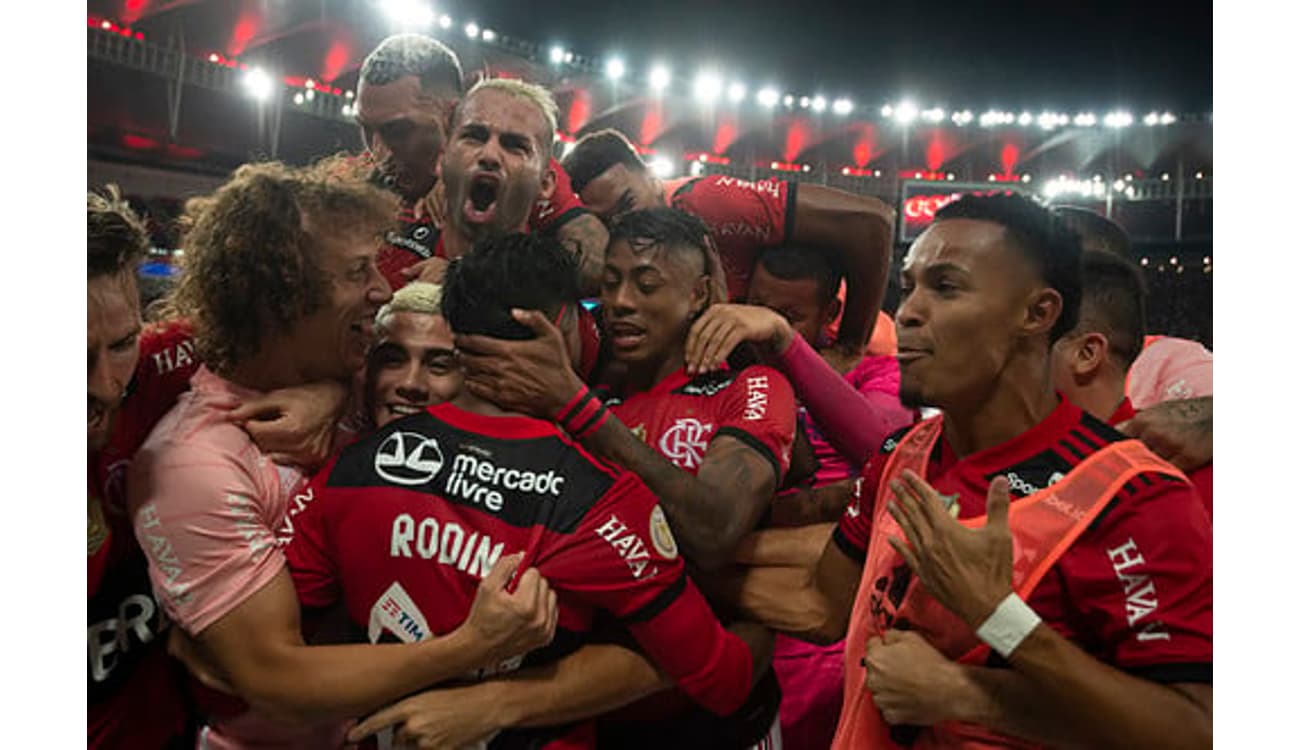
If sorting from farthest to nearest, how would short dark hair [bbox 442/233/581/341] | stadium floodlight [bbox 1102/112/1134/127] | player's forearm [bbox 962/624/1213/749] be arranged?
stadium floodlight [bbox 1102/112/1134/127] < short dark hair [bbox 442/233/581/341] < player's forearm [bbox 962/624/1213/749]

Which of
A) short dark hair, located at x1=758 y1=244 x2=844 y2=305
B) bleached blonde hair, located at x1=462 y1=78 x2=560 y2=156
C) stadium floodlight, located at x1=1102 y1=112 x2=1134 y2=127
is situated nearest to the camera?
bleached blonde hair, located at x1=462 y1=78 x2=560 y2=156

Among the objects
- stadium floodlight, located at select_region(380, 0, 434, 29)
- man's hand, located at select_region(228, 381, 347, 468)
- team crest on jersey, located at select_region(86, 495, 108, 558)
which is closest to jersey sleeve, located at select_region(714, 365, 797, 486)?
man's hand, located at select_region(228, 381, 347, 468)

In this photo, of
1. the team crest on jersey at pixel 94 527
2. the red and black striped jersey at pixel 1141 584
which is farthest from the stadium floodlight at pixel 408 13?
the red and black striped jersey at pixel 1141 584

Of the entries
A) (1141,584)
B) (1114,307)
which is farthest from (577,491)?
(1114,307)

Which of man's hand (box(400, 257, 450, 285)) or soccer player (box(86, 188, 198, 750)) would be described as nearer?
soccer player (box(86, 188, 198, 750))

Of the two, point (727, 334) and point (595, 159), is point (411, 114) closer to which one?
point (595, 159)

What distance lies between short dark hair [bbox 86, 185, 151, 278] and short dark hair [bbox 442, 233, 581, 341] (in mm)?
473

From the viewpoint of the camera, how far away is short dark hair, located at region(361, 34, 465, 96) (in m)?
1.89

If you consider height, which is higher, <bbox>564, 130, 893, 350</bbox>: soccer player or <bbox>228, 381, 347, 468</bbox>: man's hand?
<bbox>564, 130, 893, 350</bbox>: soccer player

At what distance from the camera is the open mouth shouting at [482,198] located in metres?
1.69

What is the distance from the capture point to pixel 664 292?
66.9 inches

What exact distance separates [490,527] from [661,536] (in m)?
0.27

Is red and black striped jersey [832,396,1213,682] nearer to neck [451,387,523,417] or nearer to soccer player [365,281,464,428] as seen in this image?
neck [451,387,523,417]
